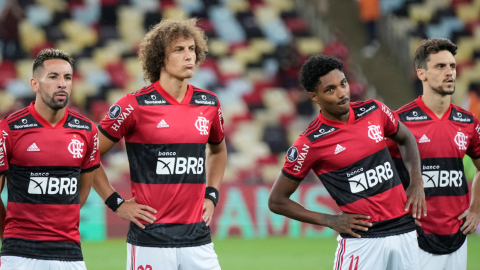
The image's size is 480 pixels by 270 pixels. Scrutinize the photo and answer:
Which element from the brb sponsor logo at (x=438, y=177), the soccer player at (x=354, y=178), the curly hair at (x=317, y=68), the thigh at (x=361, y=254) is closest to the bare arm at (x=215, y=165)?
A: the soccer player at (x=354, y=178)

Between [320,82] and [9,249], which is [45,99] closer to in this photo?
[9,249]

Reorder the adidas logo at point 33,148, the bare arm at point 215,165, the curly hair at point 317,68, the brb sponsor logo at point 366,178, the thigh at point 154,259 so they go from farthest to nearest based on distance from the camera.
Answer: the bare arm at point 215,165, the curly hair at point 317,68, the brb sponsor logo at point 366,178, the adidas logo at point 33,148, the thigh at point 154,259

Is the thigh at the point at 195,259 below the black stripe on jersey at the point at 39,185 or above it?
below

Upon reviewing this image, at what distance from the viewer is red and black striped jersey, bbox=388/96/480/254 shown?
521 centimetres

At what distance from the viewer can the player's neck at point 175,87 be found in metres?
4.85

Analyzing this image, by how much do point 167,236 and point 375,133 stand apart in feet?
5.60


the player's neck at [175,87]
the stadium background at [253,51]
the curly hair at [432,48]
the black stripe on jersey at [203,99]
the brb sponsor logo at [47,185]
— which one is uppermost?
the stadium background at [253,51]

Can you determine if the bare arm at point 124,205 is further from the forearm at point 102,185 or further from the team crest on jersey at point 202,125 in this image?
the team crest on jersey at point 202,125

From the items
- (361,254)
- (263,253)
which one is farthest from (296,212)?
(263,253)

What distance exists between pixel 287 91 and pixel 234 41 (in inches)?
72.0

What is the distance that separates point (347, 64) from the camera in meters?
14.9

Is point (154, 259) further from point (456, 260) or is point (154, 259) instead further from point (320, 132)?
point (456, 260)

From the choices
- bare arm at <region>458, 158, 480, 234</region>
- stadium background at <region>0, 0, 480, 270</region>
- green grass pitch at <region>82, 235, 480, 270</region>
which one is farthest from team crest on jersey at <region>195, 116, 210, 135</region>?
stadium background at <region>0, 0, 480, 270</region>

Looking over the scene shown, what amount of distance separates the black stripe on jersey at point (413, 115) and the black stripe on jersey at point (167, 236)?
2.01 meters
